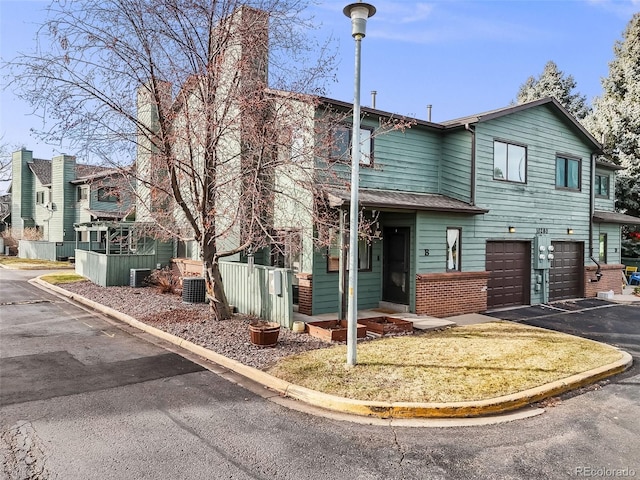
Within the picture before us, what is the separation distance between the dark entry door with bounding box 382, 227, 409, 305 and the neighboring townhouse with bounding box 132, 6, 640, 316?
Result: 0.10 feet

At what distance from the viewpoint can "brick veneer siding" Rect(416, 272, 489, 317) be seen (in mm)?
12531

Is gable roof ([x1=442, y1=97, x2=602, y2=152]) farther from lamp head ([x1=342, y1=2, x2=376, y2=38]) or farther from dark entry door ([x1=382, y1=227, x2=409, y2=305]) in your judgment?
lamp head ([x1=342, y1=2, x2=376, y2=38])

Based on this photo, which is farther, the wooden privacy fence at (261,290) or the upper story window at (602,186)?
the upper story window at (602,186)

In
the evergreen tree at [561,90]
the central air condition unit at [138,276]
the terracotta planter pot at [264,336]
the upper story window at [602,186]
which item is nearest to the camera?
the terracotta planter pot at [264,336]

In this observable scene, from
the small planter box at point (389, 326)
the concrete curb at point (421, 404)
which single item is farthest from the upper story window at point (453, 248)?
the concrete curb at point (421, 404)

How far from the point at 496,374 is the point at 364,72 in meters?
5.56

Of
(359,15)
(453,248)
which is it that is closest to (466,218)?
(453,248)

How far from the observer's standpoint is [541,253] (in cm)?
1563

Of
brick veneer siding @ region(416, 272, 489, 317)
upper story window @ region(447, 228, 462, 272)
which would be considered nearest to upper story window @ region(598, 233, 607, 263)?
brick veneer siding @ region(416, 272, 489, 317)

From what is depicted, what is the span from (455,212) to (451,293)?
2.46 meters

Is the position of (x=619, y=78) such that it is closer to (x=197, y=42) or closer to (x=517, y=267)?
(x=517, y=267)

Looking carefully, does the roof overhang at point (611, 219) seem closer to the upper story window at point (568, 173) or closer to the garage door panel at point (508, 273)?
the upper story window at point (568, 173)

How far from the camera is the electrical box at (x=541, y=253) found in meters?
15.6

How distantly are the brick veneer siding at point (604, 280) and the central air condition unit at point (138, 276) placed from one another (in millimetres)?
17880
